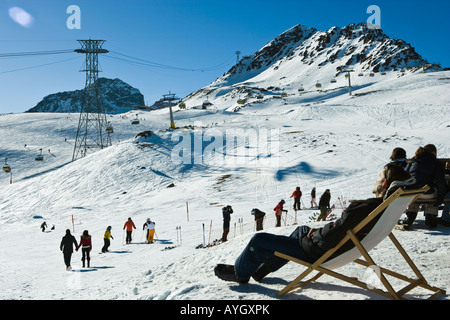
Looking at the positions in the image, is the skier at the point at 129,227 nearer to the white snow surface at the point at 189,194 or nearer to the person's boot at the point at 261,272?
the white snow surface at the point at 189,194

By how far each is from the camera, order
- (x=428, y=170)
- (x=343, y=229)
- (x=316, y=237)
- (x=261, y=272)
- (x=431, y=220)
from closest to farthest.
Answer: (x=343, y=229)
(x=316, y=237)
(x=261, y=272)
(x=428, y=170)
(x=431, y=220)

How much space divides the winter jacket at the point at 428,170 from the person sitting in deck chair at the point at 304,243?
6.67 ft

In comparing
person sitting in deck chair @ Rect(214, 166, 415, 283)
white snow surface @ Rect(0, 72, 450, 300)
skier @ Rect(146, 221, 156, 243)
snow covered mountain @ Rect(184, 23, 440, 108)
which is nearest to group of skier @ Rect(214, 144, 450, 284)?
person sitting in deck chair @ Rect(214, 166, 415, 283)

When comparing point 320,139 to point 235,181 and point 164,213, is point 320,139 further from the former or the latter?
point 164,213

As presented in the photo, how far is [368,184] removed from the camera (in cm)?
2252

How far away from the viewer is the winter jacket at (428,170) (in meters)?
5.82

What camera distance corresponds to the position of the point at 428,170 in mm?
5887

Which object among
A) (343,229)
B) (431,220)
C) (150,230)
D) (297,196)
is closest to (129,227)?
(150,230)

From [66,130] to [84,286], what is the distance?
63.2m

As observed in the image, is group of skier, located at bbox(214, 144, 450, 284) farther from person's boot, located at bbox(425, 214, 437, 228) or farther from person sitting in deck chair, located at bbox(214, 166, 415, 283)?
person's boot, located at bbox(425, 214, 437, 228)

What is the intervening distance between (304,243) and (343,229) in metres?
0.57

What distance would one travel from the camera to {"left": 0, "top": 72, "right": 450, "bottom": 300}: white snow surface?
604cm

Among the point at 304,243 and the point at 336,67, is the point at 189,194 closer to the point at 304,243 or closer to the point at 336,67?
the point at 304,243

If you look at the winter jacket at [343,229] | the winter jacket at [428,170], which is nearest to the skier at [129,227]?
the winter jacket at [428,170]
